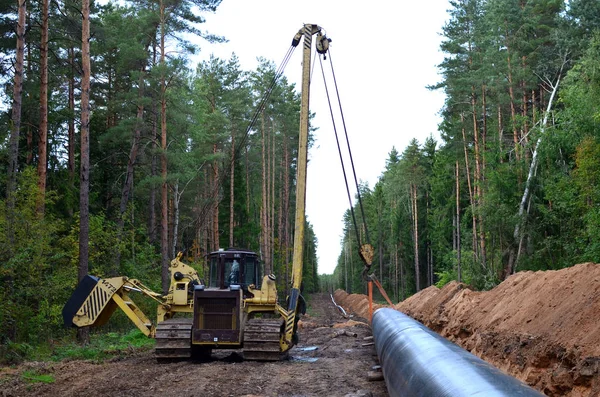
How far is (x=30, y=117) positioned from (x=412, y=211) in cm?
4350

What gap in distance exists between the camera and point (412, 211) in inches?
2454

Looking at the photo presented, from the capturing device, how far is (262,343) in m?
12.8

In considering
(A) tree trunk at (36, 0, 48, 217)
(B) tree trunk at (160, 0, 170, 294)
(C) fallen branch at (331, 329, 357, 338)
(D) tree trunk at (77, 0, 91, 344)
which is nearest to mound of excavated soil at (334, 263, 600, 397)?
(C) fallen branch at (331, 329, 357, 338)

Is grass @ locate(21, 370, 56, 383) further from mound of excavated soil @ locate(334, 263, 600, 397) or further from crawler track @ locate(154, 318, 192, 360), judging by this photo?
mound of excavated soil @ locate(334, 263, 600, 397)

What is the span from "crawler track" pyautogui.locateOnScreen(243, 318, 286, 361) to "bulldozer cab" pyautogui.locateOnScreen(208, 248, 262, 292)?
160 cm

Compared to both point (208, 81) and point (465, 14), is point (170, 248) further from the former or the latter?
point (465, 14)

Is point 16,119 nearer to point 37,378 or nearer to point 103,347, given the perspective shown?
point 103,347

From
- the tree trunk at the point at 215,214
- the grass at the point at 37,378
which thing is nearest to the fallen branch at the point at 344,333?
the grass at the point at 37,378

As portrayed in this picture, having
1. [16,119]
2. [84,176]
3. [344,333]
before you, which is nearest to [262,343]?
[84,176]

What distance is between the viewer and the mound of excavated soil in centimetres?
704

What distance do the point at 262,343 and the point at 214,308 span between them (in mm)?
1221

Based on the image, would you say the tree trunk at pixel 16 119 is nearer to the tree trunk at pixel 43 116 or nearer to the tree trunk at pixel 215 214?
the tree trunk at pixel 43 116

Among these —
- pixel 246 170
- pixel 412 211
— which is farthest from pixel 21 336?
pixel 412 211

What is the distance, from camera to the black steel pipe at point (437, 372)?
4316mm
